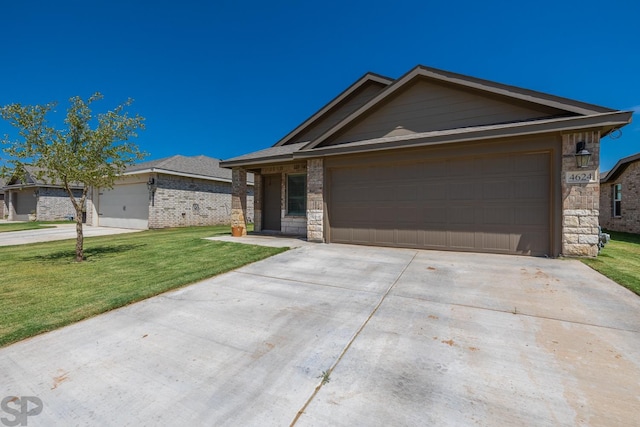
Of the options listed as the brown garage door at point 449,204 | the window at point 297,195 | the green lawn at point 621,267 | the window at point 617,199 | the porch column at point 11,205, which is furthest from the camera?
the porch column at point 11,205

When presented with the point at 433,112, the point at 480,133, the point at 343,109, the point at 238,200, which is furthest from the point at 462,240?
the point at 238,200

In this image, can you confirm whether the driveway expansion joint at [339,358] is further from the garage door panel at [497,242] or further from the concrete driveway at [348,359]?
the garage door panel at [497,242]

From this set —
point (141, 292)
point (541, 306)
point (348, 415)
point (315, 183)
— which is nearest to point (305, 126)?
point (315, 183)

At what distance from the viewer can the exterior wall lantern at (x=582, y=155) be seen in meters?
5.69

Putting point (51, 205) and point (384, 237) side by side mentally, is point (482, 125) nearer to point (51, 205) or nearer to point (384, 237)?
point (384, 237)

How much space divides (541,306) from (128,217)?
63.4ft

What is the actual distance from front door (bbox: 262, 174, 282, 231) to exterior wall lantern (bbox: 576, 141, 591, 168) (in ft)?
29.9

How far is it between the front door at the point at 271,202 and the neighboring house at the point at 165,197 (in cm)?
710

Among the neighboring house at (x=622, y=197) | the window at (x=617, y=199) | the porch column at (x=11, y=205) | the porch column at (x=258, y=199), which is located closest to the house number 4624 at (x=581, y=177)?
the porch column at (x=258, y=199)

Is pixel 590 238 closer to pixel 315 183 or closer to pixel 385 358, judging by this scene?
pixel 385 358

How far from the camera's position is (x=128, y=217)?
637 inches

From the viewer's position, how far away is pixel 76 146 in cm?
702

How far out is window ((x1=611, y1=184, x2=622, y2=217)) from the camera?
1391 centimetres

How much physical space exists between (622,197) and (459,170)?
13.4 m
